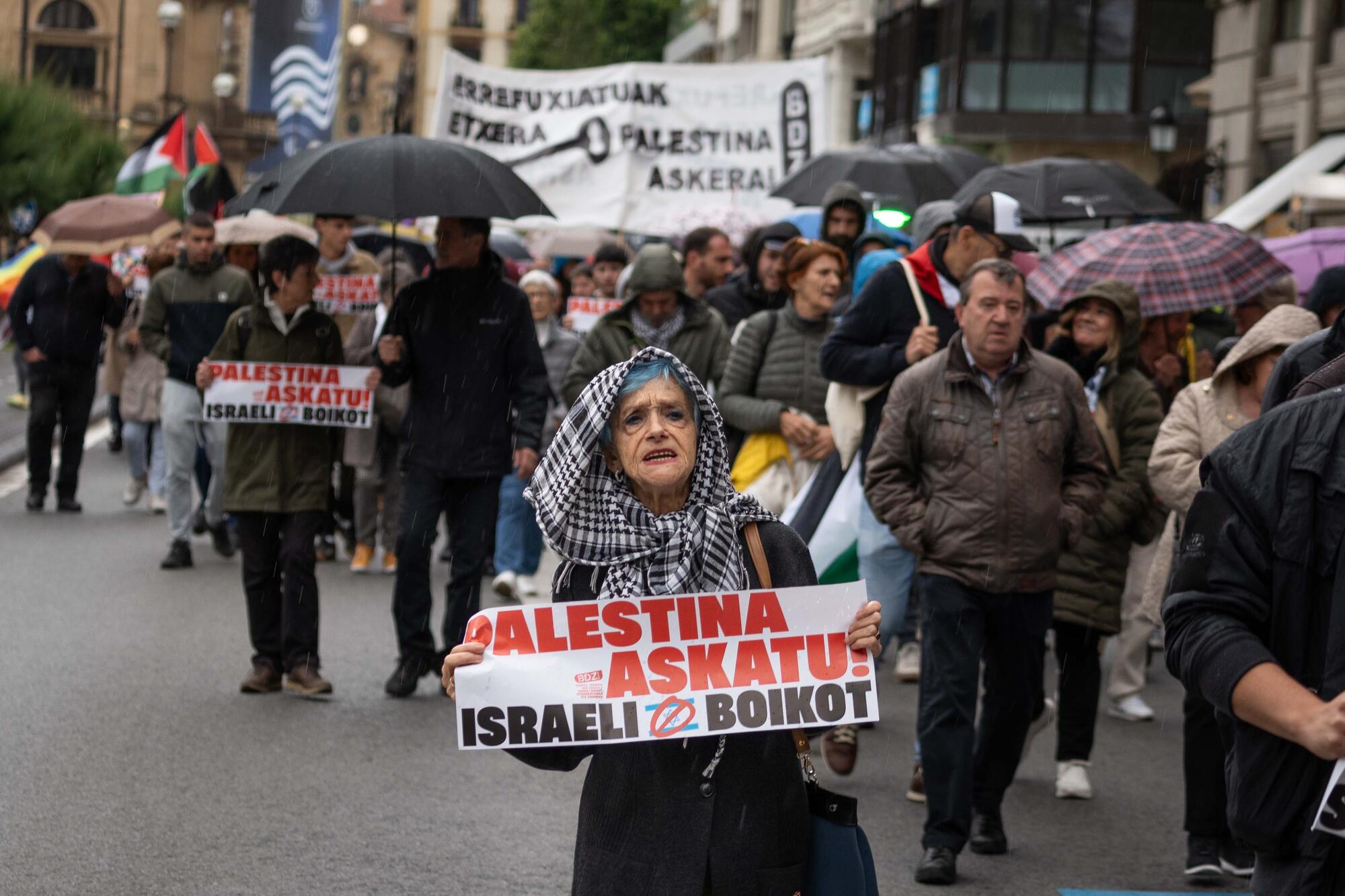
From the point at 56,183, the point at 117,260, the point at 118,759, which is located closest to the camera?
the point at 118,759

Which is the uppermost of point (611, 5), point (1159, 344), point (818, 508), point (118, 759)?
point (611, 5)

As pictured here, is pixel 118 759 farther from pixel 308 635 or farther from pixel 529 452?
pixel 529 452

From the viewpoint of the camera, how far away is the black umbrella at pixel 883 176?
13.4 meters

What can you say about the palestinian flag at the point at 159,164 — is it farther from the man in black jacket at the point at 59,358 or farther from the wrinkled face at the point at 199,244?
the wrinkled face at the point at 199,244

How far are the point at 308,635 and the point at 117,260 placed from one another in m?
9.67

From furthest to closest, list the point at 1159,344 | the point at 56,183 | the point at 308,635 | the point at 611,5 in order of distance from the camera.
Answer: the point at 611,5
the point at 56,183
the point at 1159,344
the point at 308,635

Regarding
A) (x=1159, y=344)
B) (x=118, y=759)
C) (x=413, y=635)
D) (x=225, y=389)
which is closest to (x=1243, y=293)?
(x=1159, y=344)

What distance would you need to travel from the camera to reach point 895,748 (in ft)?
26.8

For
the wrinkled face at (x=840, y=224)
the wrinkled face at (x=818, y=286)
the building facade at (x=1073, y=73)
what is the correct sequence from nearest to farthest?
the wrinkled face at (x=818, y=286) → the wrinkled face at (x=840, y=224) → the building facade at (x=1073, y=73)

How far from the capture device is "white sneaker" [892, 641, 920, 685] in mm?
9570

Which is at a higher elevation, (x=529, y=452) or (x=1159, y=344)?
(x=1159, y=344)

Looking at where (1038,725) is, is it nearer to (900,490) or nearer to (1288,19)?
(900,490)

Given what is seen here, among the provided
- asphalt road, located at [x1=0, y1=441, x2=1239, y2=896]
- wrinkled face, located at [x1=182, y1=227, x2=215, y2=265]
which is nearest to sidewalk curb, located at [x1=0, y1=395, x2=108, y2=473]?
wrinkled face, located at [x1=182, y1=227, x2=215, y2=265]

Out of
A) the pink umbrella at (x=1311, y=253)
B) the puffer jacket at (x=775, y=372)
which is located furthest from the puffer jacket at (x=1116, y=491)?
the pink umbrella at (x=1311, y=253)
